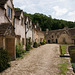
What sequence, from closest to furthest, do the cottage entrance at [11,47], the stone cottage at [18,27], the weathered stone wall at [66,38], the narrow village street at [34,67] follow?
the narrow village street at [34,67] → the cottage entrance at [11,47] → the stone cottage at [18,27] → the weathered stone wall at [66,38]

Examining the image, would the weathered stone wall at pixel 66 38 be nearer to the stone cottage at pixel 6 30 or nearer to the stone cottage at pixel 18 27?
the stone cottage at pixel 18 27

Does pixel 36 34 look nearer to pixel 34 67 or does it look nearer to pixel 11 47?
pixel 11 47

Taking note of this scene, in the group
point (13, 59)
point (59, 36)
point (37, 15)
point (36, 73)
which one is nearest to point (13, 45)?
point (13, 59)

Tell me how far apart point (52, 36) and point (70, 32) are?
9.72 m

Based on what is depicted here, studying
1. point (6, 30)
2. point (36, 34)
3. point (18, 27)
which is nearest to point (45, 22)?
point (36, 34)

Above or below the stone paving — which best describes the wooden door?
above

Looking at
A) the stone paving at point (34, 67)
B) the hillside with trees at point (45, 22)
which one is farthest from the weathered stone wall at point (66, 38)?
the stone paving at point (34, 67)

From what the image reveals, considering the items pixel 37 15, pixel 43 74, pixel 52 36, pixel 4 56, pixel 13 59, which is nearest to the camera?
pixel 43 74

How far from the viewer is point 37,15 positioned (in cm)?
7006

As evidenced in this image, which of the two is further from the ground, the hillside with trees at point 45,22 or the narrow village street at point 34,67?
the hillside with trees at point 45,22

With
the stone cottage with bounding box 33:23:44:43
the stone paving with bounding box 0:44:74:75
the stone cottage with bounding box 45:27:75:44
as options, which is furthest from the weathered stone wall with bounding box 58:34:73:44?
the stone paving with bounding box 0:44:74:75

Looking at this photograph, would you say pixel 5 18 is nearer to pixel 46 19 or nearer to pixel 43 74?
pixel 43 74

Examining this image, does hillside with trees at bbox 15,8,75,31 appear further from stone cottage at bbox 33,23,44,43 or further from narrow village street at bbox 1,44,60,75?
narrow village street at bbox 1,44,60,75

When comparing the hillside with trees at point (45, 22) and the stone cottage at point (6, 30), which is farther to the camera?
the hillside with trees at point (45, 22)
